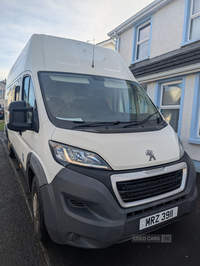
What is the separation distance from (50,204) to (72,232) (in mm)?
330

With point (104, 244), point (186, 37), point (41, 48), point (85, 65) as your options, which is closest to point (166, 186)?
point (104, 244)

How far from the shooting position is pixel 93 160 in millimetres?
1884

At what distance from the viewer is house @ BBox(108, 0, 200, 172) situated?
17.9 ft

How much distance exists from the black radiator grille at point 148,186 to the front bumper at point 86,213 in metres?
0.11

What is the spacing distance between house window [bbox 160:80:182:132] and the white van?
365cm

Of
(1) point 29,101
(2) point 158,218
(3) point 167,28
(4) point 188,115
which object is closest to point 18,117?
(1) point 29,101

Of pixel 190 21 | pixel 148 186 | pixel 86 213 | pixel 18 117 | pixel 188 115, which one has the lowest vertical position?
pixel 86 213

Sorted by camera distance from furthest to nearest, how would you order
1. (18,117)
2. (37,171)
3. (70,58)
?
(70,58), (18,117), (37,171)

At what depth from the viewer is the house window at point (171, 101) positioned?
242 inches

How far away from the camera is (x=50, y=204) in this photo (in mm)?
1856

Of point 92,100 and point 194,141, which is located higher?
point 92,100

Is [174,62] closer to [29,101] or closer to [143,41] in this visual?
[143,41]

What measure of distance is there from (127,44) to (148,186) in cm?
787

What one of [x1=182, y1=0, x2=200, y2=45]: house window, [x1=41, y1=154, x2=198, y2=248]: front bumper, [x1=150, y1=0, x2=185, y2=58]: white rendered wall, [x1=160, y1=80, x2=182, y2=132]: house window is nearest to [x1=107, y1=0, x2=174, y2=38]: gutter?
[x1=150, y1=0, x2=185, y2=58]: white rendered wall
